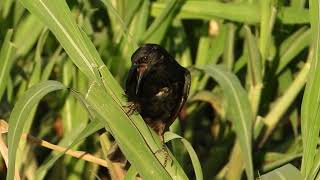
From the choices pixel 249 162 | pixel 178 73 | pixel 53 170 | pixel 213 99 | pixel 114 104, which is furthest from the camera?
pixel 213 99

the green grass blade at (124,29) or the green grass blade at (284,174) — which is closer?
the green grass blade at (284,174)

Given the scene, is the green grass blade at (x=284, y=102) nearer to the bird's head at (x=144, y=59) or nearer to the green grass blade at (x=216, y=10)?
the green grass blade at (x=216, y=10)

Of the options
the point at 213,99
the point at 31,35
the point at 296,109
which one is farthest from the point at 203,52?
the point at 31,35

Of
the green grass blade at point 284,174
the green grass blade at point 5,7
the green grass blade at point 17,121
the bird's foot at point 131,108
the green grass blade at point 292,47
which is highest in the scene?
the green grass blade at point 17,121

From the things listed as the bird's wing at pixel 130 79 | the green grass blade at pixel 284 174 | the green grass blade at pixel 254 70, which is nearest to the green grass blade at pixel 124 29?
the bird's wing at pixel 130 79

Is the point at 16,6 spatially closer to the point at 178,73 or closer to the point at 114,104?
the point at 178,73

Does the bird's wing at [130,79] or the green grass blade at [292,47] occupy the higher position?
the bird's wing at [130,79]

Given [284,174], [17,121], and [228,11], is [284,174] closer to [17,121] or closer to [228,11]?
[17,121]
